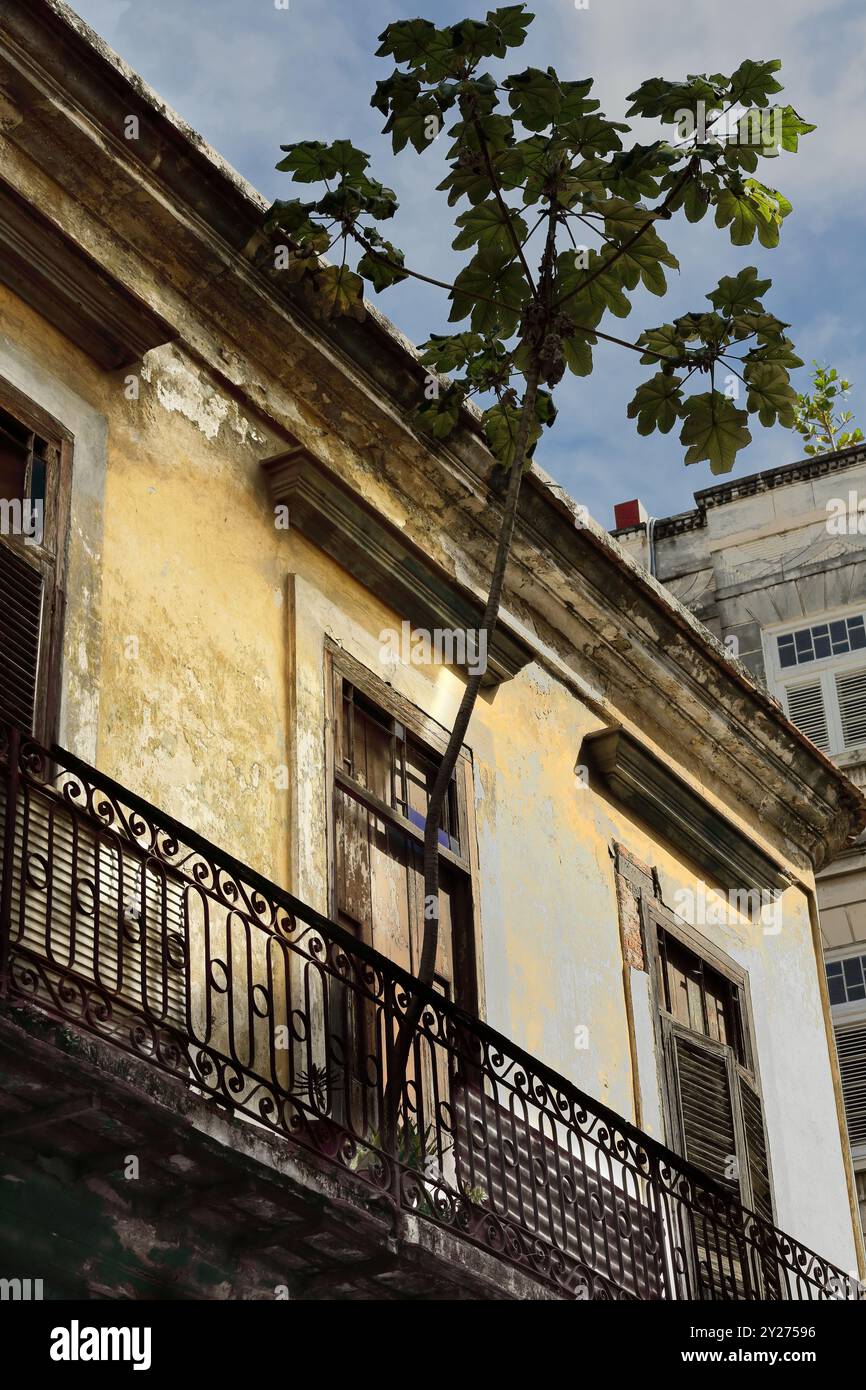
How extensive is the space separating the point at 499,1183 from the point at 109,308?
3.75m

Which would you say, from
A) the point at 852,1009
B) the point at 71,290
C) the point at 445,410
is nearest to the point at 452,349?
the point at 445,410

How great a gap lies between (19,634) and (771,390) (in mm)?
3154

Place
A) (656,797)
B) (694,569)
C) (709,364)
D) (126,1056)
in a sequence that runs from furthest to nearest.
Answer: (694,569) < (656,797) < (709,364) < (126,1056)

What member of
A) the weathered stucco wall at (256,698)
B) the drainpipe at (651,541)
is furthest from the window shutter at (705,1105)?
the drainpipe at (651,541)

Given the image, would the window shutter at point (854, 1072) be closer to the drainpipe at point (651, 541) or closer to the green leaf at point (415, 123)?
the drainpipe at point (651, 541)

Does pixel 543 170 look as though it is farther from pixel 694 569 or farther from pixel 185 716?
pixel 694 569

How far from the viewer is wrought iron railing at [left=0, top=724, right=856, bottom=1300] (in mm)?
6566

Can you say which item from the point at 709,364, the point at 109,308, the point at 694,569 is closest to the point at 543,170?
the point at 709,364

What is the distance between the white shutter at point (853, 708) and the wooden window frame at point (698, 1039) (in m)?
5.91

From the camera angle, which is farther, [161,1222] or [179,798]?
[179,798]

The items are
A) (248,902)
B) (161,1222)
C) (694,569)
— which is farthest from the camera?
(694,569)

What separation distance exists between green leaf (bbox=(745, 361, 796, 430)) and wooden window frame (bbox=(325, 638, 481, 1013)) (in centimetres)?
211

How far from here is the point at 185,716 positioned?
831cm
